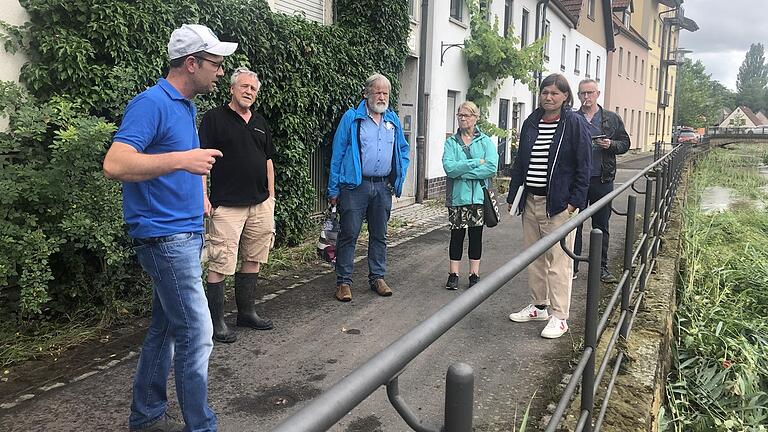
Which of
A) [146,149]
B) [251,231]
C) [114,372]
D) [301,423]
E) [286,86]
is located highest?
[286,86]

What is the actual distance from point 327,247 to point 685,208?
5798 mm

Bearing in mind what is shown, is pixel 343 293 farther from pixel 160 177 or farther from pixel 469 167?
pixel 160 177

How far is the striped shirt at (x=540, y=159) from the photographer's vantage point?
4.68 m

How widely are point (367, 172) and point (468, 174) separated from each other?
3.05 ft

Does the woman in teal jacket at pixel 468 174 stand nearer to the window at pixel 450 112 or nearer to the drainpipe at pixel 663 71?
the window at pixel 450 112

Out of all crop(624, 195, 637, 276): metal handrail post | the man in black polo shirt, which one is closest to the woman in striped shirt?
crop(624, 195, 637, 276): metal handrail post

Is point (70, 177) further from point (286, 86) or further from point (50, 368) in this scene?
point (286, 86)

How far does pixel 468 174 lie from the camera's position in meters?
5.70

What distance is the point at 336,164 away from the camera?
5449mm

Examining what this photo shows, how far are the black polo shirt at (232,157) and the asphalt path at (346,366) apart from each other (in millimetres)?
1047

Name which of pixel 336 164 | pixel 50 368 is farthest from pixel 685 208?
pixel 50 368

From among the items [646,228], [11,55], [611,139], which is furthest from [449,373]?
[611,139]

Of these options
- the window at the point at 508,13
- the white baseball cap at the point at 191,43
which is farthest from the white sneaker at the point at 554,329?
the window at the point at 508,13

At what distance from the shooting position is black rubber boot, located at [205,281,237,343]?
4.49 meters
